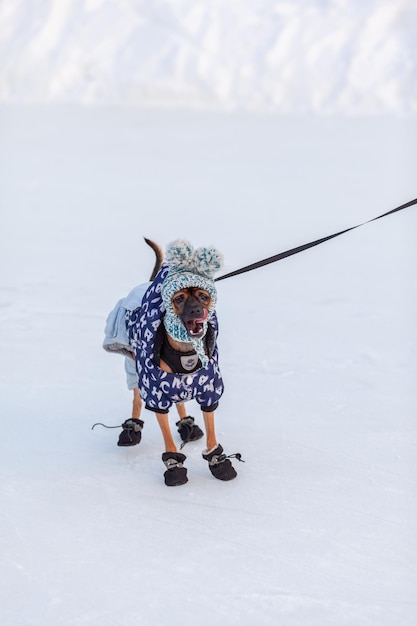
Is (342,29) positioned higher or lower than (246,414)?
higher

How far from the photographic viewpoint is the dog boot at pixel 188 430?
3.21m

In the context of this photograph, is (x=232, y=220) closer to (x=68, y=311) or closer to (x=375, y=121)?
(x=68, y=311)

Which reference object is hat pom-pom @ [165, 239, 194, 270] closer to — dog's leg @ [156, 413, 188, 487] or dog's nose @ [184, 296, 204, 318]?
dog's nose @ [184, 296, 204, 318]

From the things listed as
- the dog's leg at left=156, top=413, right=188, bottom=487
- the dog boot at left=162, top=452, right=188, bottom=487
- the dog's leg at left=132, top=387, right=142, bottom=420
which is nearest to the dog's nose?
the dog's leg at left=156, top=413, right=188, bottom=487

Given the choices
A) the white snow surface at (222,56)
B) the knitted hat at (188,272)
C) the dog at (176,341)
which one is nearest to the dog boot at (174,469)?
the dog at (176,341)

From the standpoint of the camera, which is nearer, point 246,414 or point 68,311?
point 246,414

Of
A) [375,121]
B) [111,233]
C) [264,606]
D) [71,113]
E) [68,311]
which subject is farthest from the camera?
[71,113]

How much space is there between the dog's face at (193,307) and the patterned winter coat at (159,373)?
0.14 meters

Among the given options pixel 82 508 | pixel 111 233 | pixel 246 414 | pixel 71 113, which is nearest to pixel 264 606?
pixel 82 508

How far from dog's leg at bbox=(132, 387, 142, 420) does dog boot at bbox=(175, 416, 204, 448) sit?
145mm

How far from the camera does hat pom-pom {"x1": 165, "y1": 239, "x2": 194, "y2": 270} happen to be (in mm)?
2613

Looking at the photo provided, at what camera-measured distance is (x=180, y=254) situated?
103 inches

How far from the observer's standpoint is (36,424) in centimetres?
335

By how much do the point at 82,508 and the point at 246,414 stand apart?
0.90 meters
